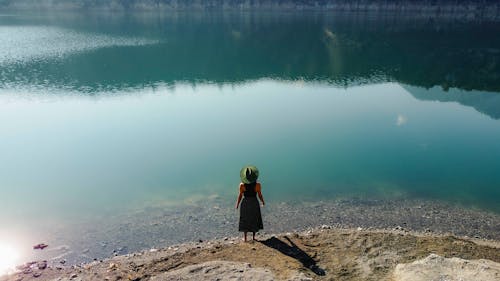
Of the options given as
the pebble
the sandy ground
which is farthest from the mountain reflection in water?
the pebble

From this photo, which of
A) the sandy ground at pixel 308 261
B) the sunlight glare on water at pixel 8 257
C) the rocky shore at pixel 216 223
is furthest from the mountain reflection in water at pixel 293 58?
the sunlight glare on water at pixel 8 257

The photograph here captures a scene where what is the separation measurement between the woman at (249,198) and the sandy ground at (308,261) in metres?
0.52

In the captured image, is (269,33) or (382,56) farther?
(269,33)

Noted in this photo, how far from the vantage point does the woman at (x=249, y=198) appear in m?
8.58

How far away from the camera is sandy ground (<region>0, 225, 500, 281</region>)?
301 inches

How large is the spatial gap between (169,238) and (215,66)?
110 ft

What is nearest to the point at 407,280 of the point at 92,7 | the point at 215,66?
the point at 215,66

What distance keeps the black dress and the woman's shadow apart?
Result: 58 cm

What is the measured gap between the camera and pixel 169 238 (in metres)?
11.5

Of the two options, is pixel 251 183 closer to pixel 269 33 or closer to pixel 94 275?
pixel 94 275

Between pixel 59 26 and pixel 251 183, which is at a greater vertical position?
pixel 59 26

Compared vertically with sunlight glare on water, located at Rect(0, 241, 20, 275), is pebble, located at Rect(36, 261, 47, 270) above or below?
above

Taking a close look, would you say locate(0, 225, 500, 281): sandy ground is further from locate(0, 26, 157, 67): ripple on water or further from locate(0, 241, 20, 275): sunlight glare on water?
locate(0, 26, 157, 67): ripple on water

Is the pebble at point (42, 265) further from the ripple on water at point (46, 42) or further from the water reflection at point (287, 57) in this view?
the ripple on water at point (46, 42)
